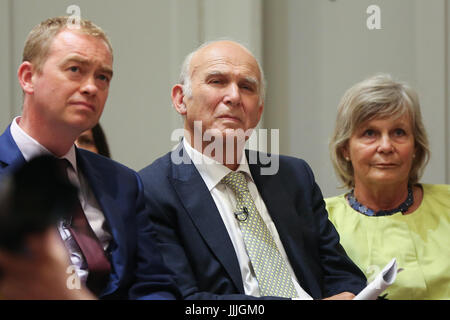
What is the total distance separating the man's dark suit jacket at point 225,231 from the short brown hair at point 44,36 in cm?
57

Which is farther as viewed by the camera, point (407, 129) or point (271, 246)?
point (407, 129)

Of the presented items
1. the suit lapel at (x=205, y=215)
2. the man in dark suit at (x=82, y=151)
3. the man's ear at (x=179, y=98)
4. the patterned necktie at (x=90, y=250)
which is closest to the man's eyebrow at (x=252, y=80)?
the man's ear at (x=179, y=98)

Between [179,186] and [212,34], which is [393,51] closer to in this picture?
[212,34]

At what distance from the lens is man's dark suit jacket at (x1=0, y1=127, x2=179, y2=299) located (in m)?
1.47

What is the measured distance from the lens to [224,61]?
1.94 m

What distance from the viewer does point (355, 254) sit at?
213 centimetres

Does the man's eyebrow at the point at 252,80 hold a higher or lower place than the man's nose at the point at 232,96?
higher

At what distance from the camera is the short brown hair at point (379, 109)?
2182 millimetres

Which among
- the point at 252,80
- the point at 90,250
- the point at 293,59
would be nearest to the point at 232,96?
the point at 252,80

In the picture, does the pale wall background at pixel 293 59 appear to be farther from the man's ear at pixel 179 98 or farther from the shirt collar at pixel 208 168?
the shirt collar at pixel 208 168

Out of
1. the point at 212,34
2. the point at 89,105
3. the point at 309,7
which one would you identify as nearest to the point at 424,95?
the point at 309,7

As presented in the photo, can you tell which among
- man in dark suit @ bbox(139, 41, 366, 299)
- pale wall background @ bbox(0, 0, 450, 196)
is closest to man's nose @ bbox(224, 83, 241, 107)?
man in dark suit @ bbox(139, 41, 366, 299)

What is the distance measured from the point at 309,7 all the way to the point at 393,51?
0.55 m

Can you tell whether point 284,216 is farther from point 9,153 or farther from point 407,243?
point 9,153
